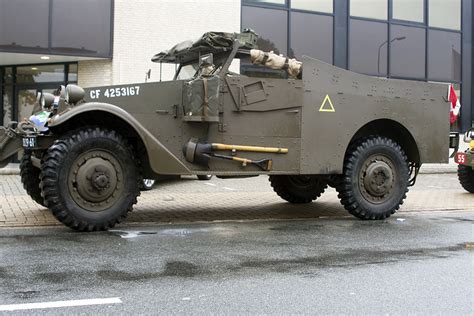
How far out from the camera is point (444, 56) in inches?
760

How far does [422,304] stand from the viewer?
162 inches

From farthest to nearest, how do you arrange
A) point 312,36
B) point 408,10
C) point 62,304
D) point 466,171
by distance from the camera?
point 408,10
point 312,36
point 466,171
point 62,304

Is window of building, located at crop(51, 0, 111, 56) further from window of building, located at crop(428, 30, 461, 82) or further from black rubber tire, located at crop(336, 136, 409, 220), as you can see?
window of building, located at crop(428, 30, 461, 82)

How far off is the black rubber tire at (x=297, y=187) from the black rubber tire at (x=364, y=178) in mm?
1417

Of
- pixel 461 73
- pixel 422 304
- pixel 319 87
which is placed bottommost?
pixel 422 304

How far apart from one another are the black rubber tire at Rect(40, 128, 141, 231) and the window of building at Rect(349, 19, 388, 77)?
12315 millimetres

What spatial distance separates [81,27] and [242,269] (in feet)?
35.9

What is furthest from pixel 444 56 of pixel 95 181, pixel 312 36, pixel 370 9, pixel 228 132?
pixel 95 181

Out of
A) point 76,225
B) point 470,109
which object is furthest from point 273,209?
point 470,109

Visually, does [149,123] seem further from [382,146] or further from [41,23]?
[41,23]

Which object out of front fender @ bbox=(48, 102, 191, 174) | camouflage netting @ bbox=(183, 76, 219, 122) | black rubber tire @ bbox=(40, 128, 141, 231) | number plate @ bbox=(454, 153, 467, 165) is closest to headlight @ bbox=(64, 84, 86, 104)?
front fender @ bbox=(48, 102, 191, 174)

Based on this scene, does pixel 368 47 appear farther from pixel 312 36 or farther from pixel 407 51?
pixel 312 36

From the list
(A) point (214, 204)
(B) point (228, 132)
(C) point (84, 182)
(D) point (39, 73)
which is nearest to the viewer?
(C) point (84, 182)

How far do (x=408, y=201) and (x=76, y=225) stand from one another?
6.50 meters
